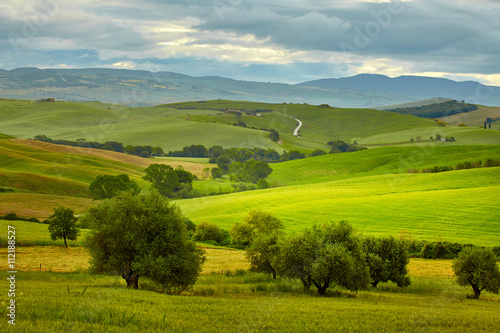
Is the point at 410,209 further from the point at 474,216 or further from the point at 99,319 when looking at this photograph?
the point at 99,319

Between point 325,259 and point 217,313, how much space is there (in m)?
12.2

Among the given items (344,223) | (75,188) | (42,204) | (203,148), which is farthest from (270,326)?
(203,148)

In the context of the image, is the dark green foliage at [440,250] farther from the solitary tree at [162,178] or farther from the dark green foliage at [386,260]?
the solitary tree at [162,178]

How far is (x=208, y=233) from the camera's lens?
6519 cm

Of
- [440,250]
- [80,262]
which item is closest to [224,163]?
[440,250]

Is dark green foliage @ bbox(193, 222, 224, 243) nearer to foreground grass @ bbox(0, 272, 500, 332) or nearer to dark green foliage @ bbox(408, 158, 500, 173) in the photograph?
foreground grass @ bbox(0, 272, 500, 332)

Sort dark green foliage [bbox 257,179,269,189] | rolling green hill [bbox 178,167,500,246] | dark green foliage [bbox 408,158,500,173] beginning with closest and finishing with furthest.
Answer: rolling green hill [bbox 178,167,500,246], dark green foliage [bbox 408,158,500,173], dark green foliage [bbox 257,179,269,189]

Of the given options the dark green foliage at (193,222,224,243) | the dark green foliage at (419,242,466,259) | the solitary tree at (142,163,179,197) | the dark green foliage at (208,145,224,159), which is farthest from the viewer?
the dark green foliage at (208,145,224,159)

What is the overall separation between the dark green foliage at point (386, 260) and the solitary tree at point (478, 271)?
15.0 feet

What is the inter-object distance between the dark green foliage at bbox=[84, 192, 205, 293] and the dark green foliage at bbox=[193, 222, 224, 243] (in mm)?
35006

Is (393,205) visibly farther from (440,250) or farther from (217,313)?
(217,313)

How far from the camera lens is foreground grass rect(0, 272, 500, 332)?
58.5 ft

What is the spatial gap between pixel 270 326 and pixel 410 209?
57.0m

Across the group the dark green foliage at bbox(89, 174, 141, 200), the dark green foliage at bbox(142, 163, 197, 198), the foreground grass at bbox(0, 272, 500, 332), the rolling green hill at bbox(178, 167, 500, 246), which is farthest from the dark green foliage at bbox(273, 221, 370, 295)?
the dark green foliage at bbox(142, 163, 197, 198)
